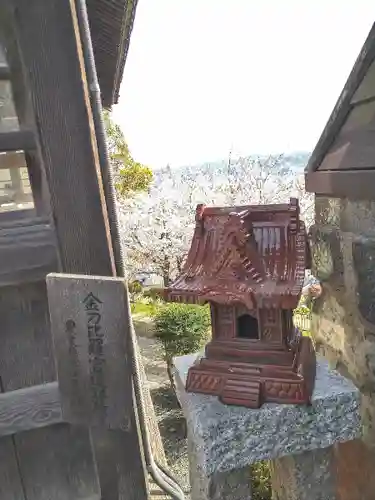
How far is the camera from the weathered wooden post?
3.95 ft

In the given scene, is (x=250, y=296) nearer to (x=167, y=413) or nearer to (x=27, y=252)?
(x=27, y=252)

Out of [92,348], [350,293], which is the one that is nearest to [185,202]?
[350,293]

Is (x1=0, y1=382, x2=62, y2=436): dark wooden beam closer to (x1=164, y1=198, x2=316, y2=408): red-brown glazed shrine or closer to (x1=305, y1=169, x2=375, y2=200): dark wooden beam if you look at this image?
(x1=164, y1=198, x2=316, y2=408): red-brown glazed shrine

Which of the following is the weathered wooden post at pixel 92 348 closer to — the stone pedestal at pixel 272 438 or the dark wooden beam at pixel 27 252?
the dark wooden beam at pixel 27 252

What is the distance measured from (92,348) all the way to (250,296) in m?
0.52

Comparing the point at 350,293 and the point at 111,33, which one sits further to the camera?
the point at 111,33

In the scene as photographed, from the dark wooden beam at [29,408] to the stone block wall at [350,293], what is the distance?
114 cm

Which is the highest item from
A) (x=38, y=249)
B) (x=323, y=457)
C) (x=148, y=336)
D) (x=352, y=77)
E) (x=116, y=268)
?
(x=352, y=77)

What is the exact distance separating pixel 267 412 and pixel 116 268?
2.40 feet

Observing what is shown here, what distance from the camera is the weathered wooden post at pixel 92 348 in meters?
1.20

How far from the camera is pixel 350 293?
1.65 meters

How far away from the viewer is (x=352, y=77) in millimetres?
1631

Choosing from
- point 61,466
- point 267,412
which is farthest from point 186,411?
point 61,466

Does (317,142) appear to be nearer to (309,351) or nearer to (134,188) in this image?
(309,351)
